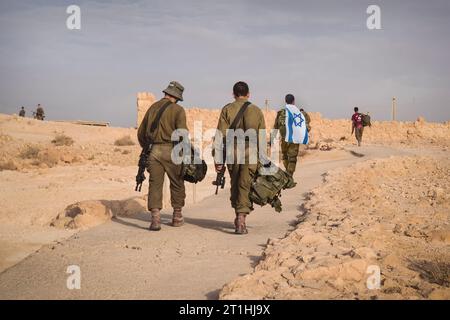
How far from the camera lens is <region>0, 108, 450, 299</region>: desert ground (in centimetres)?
441

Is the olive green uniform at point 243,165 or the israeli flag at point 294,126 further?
the israeli flag at point 294,126

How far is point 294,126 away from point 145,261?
547 centimetres

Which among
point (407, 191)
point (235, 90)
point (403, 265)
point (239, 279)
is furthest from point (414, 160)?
point (239, 279)

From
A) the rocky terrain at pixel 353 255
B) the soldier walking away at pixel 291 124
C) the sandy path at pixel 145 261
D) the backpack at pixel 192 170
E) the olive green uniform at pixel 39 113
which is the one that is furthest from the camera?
the olive green uniform at pixel 39 113

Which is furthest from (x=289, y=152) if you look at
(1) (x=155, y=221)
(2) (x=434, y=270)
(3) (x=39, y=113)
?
(3) (x=39, y=113)

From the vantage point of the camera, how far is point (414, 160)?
18000mm

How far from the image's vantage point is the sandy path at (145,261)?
459 centimetres

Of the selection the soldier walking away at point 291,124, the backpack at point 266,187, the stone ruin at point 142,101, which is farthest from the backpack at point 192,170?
the stone ruin at point 142,101

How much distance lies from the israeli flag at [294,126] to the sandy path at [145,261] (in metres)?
2.22

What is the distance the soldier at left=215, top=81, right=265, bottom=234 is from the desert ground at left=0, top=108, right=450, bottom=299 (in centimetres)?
40

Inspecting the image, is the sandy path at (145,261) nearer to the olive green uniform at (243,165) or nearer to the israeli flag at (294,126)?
the olive green uniform at (243,165)

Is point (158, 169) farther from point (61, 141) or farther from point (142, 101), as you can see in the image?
point (142, 101)

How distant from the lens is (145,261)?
18.4 ft

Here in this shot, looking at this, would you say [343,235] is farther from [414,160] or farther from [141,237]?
[414,160]
